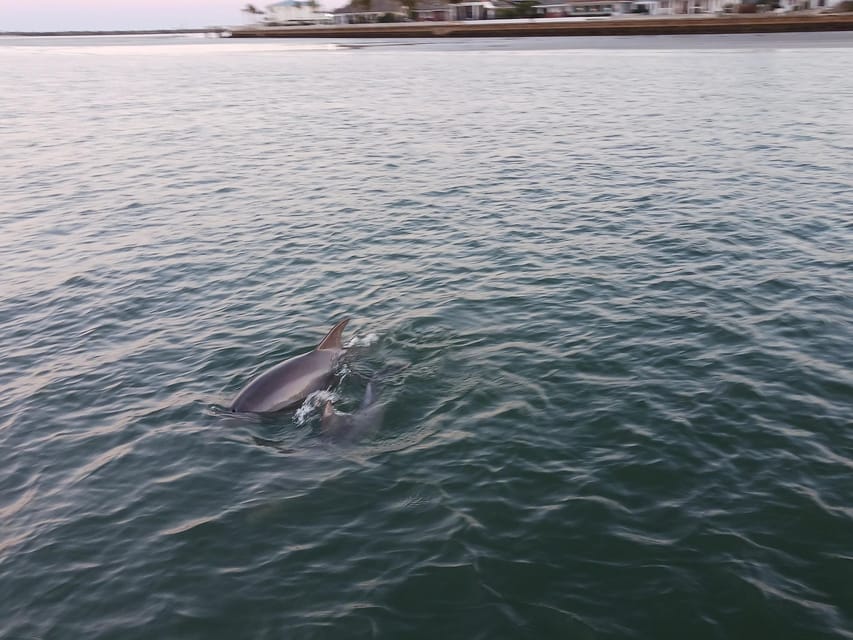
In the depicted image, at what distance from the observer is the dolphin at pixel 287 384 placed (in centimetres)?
1141

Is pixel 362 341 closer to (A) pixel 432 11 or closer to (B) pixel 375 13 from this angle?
(A) pixel 432 11

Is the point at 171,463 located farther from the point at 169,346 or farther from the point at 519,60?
the point at 519,60

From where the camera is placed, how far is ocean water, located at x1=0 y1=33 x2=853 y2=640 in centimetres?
780

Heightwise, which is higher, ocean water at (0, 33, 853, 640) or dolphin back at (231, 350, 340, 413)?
dolphin back at (231, 350, 340, 413)

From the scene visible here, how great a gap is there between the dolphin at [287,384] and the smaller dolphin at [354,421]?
70cm

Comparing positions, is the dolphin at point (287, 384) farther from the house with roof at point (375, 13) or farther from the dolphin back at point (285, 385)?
the house with roof at point (375, 13)

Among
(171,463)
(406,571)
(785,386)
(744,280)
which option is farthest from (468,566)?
(744,280)

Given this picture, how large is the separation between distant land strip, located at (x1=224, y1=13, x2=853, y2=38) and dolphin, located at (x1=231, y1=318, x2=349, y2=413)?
95.3 m

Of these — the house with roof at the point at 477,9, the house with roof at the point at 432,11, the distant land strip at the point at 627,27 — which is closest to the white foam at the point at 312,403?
the distant land strip at the point at 627,27

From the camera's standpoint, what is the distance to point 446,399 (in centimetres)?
1188

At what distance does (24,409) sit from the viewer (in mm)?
12367

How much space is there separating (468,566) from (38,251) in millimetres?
19366

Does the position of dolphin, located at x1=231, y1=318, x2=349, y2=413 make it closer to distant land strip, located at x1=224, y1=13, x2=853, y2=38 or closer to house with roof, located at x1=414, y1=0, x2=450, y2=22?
distant land strip, located at x1=224, y1=13, x2=853, y2=38

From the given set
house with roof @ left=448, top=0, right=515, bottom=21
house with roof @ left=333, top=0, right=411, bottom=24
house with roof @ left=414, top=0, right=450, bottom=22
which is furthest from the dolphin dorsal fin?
house with roof @ left=333, top=0, right=411, bottom=24
